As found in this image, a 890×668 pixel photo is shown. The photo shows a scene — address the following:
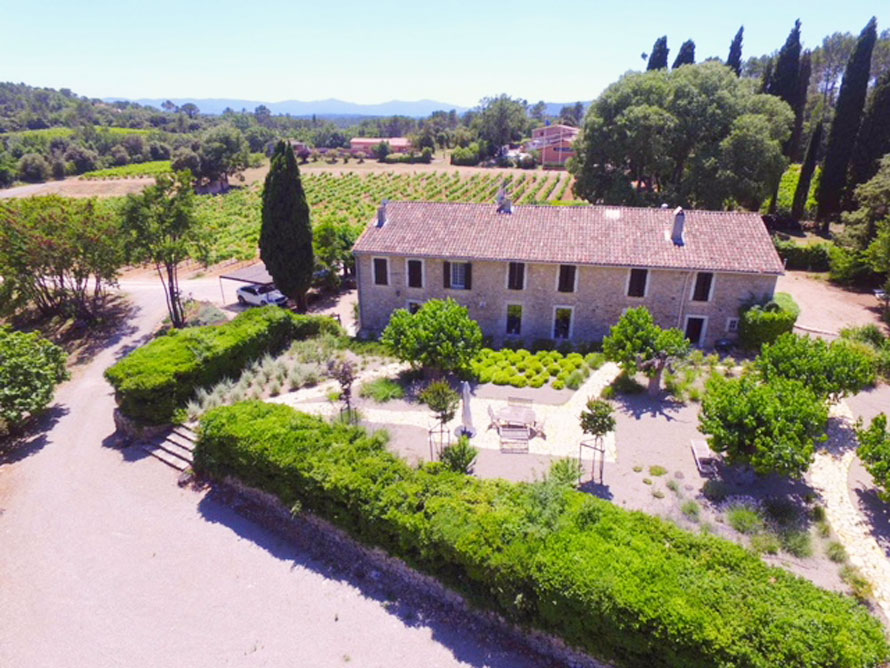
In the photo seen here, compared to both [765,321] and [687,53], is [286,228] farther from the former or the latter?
[687,53]

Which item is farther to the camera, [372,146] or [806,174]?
[372,146]

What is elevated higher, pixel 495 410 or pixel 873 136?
pixel 873 136

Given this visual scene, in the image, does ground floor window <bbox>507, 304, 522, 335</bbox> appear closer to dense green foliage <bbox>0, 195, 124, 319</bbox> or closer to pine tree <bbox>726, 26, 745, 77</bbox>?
dense green foliage <bbox>0, 195, 124, 319</bbox>

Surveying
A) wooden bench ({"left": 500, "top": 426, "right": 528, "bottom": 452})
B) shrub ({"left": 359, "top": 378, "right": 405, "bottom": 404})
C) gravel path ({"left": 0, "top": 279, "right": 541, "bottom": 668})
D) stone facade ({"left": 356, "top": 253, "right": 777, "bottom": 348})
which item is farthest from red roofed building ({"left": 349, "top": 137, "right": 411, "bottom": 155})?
gravel path ({"left": 0, "top": 279, "right": 541, "bottom": 668})

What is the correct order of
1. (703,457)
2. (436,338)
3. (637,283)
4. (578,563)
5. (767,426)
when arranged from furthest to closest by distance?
(637,283) < (436,338) < (703,457) < (767,426) < (578,563)

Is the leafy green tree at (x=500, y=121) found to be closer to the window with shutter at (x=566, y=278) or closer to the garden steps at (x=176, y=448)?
the window with shutter at (x=566, y=278)

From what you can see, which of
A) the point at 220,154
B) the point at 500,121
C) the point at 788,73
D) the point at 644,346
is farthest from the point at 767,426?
the point at 500,121

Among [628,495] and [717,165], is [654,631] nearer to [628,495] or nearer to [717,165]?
[628,495]
